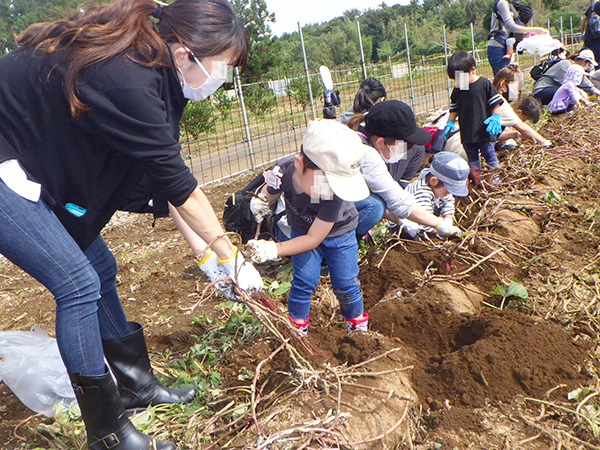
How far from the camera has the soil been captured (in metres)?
1.79

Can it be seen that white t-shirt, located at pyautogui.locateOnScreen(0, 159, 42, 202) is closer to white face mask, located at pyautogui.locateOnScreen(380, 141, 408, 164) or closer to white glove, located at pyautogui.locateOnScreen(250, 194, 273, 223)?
white glove, located at pyautogui.locateOnScreen(250, 194, 273, 223)

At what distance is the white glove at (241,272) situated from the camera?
1819 mm

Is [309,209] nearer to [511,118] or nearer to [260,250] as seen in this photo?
[260,250]

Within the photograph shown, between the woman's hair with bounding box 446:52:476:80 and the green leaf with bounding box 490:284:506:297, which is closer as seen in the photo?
the green leaf with bounding box 490:284:506:297

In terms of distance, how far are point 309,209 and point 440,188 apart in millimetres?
1466

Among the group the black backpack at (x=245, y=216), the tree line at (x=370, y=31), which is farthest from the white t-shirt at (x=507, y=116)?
the tree line at (x=370, y=31)

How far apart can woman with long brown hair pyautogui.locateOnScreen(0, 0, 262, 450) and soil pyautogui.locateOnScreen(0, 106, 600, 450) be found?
1.42ft

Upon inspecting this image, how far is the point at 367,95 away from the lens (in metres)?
4.68

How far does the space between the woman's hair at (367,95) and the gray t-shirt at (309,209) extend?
2.34 metres

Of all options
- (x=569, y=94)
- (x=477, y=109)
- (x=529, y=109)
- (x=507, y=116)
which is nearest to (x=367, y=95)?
(x=477, y=109)

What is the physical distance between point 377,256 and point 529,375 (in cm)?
150

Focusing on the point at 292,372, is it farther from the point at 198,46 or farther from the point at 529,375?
the point at 198,46

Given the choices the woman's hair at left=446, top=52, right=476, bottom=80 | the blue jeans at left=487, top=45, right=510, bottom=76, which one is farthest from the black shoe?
the blue jeans at left=487, top=45, right=510, bottom=76

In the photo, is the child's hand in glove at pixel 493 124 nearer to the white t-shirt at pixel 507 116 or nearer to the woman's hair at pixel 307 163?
the white t-shirt at pixel 507 116
